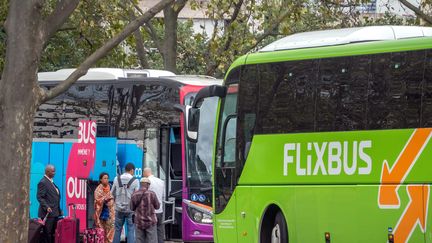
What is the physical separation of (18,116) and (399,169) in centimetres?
534

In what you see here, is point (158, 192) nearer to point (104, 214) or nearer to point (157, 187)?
point (157, 187)

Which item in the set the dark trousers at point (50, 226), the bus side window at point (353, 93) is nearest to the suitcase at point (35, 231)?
the dark trousers at point (50, 226)

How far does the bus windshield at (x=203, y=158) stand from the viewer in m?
21.7

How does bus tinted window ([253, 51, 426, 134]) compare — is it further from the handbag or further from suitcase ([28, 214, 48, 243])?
the handbag

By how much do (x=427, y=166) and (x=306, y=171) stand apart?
2.28m

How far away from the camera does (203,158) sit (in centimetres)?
2180

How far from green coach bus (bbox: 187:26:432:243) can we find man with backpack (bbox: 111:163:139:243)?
3.44 metres

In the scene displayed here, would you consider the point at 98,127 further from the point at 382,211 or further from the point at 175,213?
the point at 382,211

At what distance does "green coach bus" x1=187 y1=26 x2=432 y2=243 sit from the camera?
565 inches

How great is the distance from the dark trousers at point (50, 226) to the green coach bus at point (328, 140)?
397 cm

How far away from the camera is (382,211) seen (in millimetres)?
14664

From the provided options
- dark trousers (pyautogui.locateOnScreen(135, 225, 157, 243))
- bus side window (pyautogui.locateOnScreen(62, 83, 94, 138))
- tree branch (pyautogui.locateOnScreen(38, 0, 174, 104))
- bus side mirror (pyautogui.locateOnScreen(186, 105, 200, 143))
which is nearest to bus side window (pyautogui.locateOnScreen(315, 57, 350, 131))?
tree branch (pyautogui.locateOnScreen(38, 0, 174, 104))

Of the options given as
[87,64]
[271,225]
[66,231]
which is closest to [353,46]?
[271,225]

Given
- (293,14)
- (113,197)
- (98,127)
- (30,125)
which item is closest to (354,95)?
(30,125)
